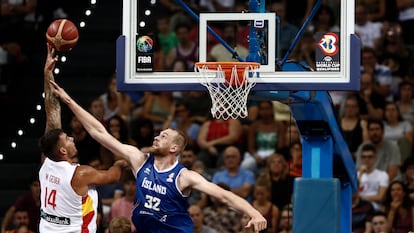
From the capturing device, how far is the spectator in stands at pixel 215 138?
16.2 meters

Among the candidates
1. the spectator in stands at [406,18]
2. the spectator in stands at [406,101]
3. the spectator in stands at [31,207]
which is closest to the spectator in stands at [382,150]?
the spectator in stands at [406,101]

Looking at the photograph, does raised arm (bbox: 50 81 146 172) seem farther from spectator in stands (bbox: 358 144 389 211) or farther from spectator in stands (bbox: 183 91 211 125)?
spectator in stands (bbox: 183 91 211 125)

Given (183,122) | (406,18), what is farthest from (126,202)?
(406,18)

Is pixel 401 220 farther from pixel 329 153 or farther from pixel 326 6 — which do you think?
pixel 326 6

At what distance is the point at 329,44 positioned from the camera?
11188mm

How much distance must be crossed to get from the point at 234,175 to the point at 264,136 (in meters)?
0.79

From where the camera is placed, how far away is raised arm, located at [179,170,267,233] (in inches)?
399

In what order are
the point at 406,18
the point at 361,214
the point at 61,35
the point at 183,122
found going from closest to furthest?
the point at 61,35 → the point at 361,214 → the point at 183,122 → the point at 406,18

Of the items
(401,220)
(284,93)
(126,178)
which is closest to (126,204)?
(126,178)

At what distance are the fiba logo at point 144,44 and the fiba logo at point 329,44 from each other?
1.51 meters

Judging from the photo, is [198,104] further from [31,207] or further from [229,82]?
[229,82]

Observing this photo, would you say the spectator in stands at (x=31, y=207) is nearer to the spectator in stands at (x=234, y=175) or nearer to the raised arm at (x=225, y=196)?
the spectator in stands at (x=234, y=175)

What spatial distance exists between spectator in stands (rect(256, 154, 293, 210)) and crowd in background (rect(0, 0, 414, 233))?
0.01 m

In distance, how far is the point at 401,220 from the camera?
1484 centimetres
